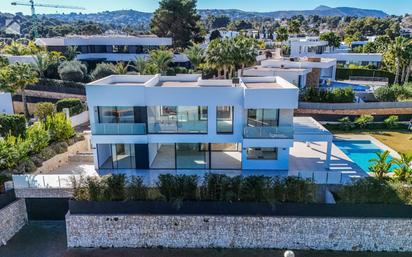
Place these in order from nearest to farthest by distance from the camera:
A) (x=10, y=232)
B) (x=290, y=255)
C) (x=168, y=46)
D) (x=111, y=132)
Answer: (x=290, y=255), (x=10, y=232), (x=111, y=132), (x=168, y=46)

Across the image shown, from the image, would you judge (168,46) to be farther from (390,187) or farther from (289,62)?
(390,187)

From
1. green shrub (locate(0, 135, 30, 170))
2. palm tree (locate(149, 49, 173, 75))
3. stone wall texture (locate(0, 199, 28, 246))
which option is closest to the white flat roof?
green shrub (locate(0, 135, 30, 170))

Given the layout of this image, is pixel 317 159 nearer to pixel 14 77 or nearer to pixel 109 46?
pixel 14 77

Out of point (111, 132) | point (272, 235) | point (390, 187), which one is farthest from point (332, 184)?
point (111, 132)

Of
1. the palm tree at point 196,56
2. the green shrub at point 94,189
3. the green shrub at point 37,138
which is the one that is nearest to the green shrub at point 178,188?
the green shrub at point 94,189

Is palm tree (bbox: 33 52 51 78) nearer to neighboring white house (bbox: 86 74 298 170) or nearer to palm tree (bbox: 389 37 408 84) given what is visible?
neighboring white house (bbox: 86 74 298 170)
